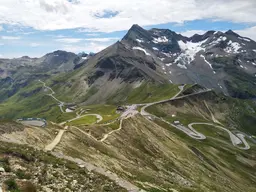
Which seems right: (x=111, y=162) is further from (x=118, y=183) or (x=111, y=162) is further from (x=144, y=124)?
(x=144, y=124)

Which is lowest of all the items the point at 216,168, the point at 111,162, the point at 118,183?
the point at 216,168

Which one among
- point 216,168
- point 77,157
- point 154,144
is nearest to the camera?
point 77,157

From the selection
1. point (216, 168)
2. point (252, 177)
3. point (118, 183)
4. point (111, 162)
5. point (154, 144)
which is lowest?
point (252, 177)

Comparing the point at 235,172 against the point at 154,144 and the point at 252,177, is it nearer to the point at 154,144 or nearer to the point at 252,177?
the point at 252,177

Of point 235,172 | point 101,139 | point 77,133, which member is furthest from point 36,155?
point 235,172

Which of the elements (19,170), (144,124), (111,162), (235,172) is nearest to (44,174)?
(19,170)

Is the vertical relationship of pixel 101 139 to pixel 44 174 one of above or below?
below

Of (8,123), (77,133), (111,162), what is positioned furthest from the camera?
(77,133)

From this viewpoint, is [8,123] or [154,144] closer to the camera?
[8,123]

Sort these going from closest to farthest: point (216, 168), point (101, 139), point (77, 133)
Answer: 1. point (77, 133)
2. point (101, 139)
3. point (216, 168)
